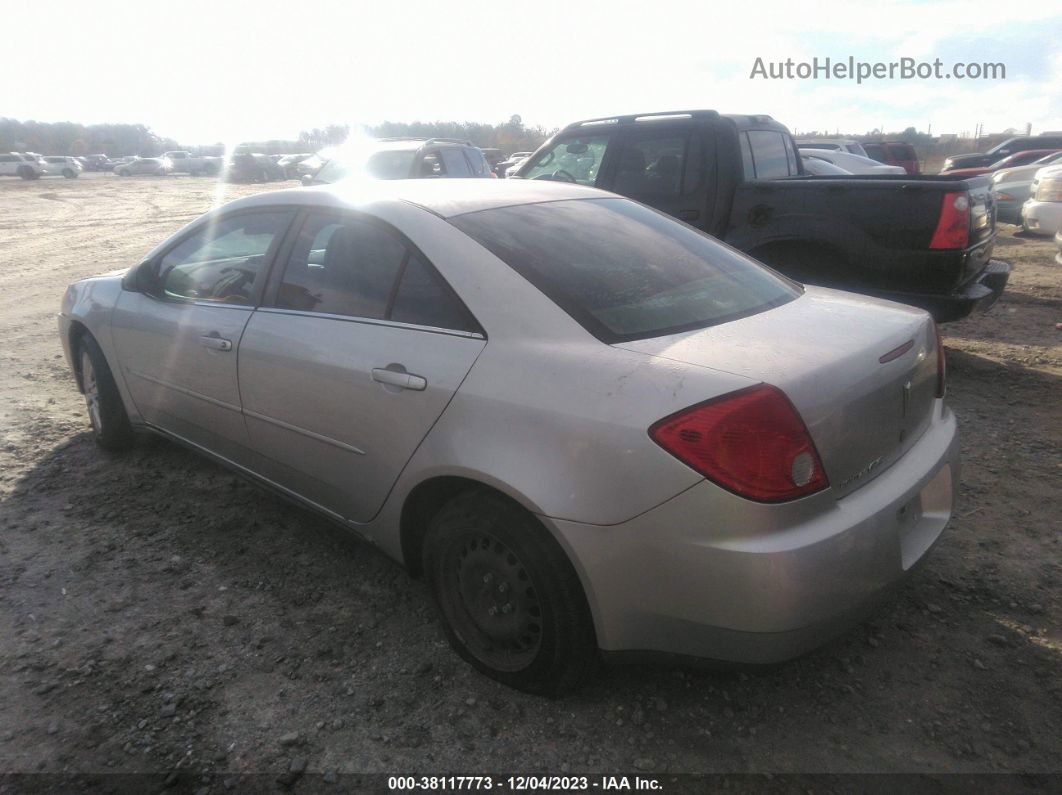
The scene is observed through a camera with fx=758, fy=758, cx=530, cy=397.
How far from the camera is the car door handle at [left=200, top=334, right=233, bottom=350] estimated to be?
3.24 metres

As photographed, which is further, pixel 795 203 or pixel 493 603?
pixel 795 203

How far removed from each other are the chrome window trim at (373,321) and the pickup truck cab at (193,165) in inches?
1977

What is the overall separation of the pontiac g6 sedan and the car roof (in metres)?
0.02

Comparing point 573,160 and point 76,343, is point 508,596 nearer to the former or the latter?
point 76,343

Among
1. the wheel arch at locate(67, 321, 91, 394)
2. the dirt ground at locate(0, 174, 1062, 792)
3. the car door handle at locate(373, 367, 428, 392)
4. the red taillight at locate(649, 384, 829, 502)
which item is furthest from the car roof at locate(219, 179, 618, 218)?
the wheel arch at locate(67, 321, 91, 394)

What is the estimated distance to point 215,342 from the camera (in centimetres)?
332

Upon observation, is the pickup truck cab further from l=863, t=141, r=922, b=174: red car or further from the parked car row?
l=863, t=141, r=922, b=174: red car

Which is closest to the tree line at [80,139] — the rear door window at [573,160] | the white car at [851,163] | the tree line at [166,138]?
the tree line at [166,138]

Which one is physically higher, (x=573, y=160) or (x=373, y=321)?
(x=573, y=160)

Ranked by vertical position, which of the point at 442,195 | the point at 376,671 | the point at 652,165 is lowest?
the point at 376,671

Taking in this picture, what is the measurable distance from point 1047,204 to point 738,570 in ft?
31.6

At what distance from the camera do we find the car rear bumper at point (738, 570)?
6.20ft

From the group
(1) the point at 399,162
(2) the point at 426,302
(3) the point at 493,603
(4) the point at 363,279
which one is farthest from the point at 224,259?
(1) the point at 399,162

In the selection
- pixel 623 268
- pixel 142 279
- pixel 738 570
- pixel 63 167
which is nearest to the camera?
pixel 738 570
